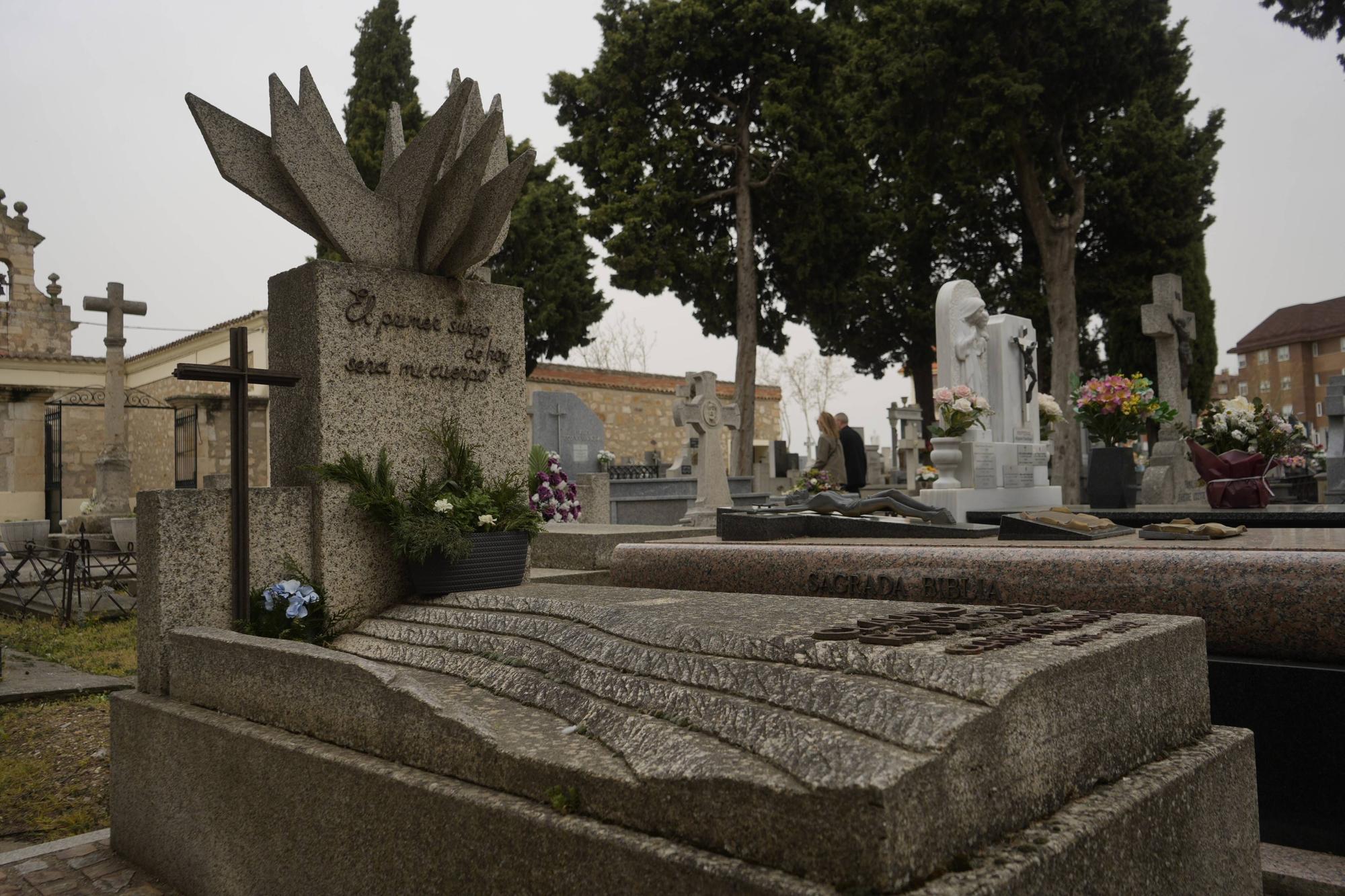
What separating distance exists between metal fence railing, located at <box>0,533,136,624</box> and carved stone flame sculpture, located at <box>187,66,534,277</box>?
20.4 ft

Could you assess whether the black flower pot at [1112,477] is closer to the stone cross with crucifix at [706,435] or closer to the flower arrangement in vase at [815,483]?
the flower arrangement in vase at [815,483]

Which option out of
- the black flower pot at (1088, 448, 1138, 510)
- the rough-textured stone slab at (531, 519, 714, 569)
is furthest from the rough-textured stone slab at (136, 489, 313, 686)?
the black flower pot at (1088, 448, 1138, 510)

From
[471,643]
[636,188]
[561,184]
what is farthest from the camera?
[561,184]

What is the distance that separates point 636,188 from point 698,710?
2134 cm

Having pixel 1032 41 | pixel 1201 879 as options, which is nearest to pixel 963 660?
pixel 1201 879

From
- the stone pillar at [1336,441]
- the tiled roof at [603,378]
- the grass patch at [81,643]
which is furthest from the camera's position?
the tiled roof at [603,378]

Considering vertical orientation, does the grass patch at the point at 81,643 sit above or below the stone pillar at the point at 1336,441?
below

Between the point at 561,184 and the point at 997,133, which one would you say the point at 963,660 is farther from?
the point at 561,184

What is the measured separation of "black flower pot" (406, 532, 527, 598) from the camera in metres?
3.80

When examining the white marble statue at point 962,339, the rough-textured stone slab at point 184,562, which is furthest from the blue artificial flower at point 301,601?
the white marble statue at point 962,339

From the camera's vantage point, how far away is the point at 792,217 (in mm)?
23703

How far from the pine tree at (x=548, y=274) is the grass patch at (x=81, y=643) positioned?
1691 cm

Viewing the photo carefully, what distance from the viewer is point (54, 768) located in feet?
15.4

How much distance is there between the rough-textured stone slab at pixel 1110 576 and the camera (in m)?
3.01
